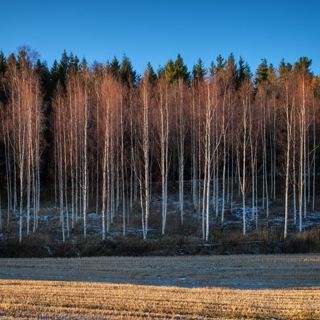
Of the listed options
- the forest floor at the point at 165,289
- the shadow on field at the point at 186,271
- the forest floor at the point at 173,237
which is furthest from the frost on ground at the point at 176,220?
the forest floor at the point at 165,289

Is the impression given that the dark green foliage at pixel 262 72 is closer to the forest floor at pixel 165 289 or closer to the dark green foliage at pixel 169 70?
the dark green foliage at pixel 169 70

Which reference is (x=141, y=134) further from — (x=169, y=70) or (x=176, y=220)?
(x=169, y=70)

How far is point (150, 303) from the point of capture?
10680 millimetres

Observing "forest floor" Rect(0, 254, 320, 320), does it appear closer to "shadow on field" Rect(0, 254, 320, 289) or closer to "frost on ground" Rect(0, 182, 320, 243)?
"shadow on field" Rect(0, 254, 320, 289)

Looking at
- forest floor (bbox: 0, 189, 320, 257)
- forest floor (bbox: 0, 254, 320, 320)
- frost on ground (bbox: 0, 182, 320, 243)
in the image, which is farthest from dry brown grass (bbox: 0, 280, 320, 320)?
frost on ground (bbox: 0, 182, 320, 243)

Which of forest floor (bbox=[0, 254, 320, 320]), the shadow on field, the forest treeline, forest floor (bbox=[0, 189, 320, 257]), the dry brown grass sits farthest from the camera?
the forest treeline

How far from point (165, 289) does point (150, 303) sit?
2800 mm

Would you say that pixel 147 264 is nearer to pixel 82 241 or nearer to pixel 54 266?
pixel 54 266

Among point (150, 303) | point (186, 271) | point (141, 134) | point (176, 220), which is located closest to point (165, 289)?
point (150, 303)

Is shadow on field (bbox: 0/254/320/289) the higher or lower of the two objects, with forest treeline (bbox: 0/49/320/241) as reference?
lower

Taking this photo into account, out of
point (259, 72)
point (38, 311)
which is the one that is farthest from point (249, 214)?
point (259, 72)

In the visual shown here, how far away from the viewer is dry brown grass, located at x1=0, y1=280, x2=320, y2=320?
9.49 m

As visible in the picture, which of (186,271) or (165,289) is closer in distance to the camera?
(165,289)

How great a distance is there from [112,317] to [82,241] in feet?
63.6
